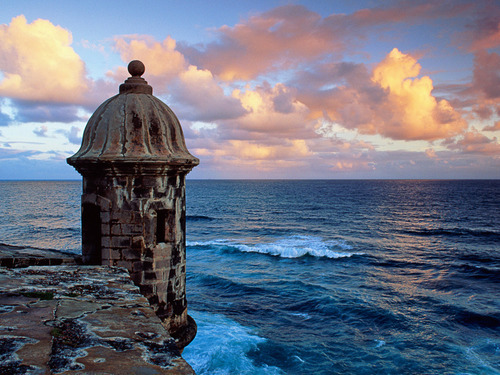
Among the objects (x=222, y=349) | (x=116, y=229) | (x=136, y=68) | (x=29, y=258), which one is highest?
(x=136, y=68)

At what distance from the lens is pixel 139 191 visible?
19.5 feet

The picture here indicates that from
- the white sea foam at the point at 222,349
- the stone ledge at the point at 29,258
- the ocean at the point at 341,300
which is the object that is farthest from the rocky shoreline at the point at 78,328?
the ocean at the point at 341,300

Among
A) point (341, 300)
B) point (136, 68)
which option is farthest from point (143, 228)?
point (341, 300)

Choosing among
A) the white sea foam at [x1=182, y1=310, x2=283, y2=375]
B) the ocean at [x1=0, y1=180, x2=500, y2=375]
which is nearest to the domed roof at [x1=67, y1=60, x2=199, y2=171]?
the white sea foam at [x1=182, y1=310, x2=283, y2=375]

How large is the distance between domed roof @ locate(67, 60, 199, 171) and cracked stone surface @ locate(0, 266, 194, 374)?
79.2 inches

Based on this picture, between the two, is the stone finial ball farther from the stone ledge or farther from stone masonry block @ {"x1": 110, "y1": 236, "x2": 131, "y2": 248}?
the stone ledge

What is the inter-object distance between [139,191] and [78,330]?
3.20 meters

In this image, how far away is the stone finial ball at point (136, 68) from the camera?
21.6ft

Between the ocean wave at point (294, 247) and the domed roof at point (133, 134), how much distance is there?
21360 mm

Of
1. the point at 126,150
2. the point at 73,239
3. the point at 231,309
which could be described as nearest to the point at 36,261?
the point at 126,150

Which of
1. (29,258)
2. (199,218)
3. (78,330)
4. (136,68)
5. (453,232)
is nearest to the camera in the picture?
(78,330)

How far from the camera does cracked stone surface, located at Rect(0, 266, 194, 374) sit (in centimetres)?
240

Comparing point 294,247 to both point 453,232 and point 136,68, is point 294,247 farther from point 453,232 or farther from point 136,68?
point 136,68

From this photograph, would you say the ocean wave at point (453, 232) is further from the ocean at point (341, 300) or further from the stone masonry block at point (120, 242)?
the stone masonry block at point (120, 242)
